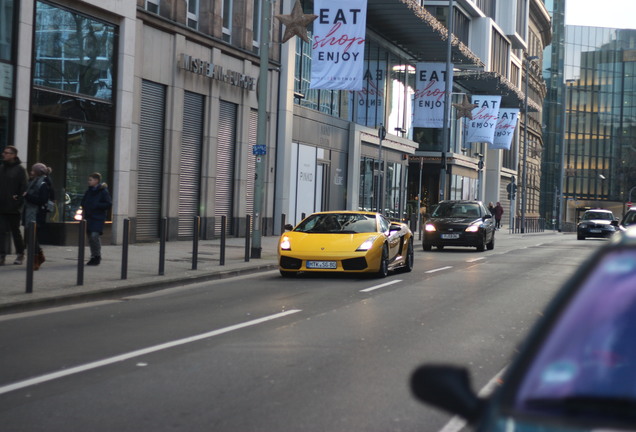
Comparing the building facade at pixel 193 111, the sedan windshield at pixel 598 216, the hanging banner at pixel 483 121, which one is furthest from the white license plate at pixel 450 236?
the sedan windshield at pixel 598 216

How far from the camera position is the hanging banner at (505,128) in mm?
54719

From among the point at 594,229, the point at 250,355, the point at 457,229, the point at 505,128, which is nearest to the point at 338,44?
the point at 457,229

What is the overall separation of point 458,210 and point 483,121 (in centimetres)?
2105

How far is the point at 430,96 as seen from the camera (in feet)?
139

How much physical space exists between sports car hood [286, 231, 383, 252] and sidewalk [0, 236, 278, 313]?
Result: 1.32m

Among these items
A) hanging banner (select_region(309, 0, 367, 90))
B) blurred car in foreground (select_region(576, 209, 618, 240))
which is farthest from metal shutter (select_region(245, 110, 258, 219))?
blurred car in foreground (select_region(576, 209, 618, 240))

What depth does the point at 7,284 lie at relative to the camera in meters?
13.4

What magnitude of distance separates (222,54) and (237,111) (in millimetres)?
2080

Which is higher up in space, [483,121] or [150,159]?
[483,121]

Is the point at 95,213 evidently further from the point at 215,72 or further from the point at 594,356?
the point at 594,356

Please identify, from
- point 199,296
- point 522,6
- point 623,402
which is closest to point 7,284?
point 199,296

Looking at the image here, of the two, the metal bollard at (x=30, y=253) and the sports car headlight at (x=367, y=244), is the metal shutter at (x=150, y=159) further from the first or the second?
the metal bollard at (x=30, y=253)

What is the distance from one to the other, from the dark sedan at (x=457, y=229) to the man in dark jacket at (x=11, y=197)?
1514cm

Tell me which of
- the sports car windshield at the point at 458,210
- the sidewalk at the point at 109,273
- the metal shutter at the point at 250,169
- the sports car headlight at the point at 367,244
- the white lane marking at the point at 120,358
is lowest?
the white lane marking at the point at 120,358
